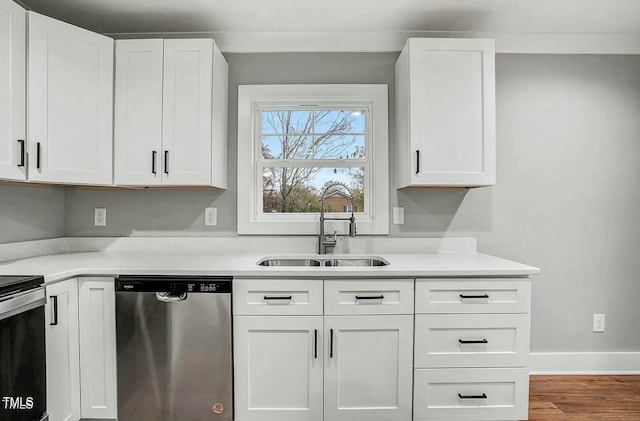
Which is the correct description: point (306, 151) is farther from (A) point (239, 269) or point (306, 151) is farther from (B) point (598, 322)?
(B) point (598, 322)

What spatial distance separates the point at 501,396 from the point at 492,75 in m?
1.83

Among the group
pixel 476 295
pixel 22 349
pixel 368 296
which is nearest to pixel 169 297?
pixel 22 349

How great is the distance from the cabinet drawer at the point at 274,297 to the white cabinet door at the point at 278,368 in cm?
4

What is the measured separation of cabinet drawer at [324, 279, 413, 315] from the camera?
6.76ft

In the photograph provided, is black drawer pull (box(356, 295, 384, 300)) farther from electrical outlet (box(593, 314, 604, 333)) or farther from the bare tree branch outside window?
electrical outlet (box(593, 314, 604, 333))

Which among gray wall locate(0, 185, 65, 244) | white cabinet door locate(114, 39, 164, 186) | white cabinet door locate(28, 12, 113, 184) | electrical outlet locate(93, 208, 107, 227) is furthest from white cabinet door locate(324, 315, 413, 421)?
gray wall locate(0, 185, 65, 244)

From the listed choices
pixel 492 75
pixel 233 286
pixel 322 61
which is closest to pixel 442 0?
pixel 492 75

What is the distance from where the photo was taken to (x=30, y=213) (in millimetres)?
2471

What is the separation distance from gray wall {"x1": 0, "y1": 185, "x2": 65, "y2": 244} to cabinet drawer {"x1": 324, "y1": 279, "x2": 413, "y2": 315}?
187 centimetres

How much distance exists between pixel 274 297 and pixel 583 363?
2310mm

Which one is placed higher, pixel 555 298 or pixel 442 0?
pixel 442 0

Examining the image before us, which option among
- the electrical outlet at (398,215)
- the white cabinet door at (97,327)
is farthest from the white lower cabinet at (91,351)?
the electrical outlet at (398,215)

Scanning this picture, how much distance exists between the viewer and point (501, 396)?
2.10 metres

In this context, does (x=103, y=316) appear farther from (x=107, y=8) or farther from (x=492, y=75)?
(x=492, y=75)
